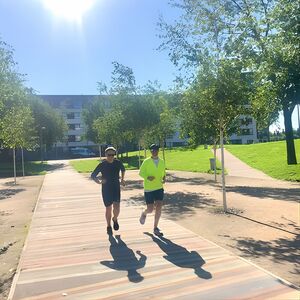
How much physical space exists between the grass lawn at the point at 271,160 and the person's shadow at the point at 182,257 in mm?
16776

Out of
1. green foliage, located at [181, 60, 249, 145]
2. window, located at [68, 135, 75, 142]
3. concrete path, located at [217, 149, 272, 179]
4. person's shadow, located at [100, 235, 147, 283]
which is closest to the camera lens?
person's shadow, located at [100, 235, 147, 283]

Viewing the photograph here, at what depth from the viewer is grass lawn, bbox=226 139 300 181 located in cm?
2512

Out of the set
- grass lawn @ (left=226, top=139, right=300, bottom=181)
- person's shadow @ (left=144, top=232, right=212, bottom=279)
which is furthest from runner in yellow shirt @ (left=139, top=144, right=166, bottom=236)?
grass lawn @ (left=226, top=139, right=300, bottom=181)

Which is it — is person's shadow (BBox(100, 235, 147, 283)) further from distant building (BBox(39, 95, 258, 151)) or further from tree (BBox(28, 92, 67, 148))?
distant building (BBox(39, 95, 258, 151))

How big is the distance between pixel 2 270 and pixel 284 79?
5.25 metres

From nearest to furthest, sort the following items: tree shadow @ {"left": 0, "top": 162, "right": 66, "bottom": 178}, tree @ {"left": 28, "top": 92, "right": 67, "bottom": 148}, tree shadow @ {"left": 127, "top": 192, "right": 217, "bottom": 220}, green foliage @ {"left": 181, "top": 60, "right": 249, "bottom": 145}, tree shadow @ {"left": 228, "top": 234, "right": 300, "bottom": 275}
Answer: tree shadow @ {"left": 228, "top": 234, "right": 300, "bottom": 275} < green foliage @ {"left": 181, "top": 60, "right": 249, "bottom": 145} < tree shadow @ {"left": 127, "top": 192, "right": 217, "bottom": 220} < tree shadow @ {"left": 0, "top": 162, "right": 66, "bottom": 178} < tree @ {"left": 28, "top": 92, "right": 67, "bottom": 148}

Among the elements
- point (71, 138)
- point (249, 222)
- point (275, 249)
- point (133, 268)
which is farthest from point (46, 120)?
point (71, 138)

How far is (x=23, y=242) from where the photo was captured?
27.2ft

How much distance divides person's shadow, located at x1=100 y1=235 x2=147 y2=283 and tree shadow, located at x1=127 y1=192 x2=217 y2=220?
3238 mm

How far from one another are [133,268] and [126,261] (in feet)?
1.22

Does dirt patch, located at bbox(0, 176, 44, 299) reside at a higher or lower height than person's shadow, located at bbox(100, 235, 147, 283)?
lower

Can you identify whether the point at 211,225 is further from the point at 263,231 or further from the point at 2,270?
the point at 2,270

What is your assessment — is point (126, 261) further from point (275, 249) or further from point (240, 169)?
point (240, 169)

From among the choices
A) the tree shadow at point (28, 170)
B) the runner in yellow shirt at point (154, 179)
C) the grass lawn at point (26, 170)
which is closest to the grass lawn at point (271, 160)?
the runner in yellow shirt at point (154, 179)
